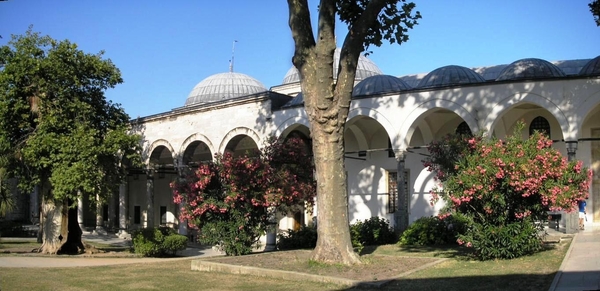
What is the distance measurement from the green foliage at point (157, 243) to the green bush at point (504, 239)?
31.3 feet

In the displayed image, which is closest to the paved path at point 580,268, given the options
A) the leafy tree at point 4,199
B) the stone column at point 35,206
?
the leafy tree at point 4,199

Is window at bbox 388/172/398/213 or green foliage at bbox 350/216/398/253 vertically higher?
window at bbox 388/172/398/213

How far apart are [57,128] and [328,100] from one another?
1003cm

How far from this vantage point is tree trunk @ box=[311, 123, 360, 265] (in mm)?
10984

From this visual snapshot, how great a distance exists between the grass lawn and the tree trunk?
595 mm

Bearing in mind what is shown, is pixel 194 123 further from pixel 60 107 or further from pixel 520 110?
pixel 520 110

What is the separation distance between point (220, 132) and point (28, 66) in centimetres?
756

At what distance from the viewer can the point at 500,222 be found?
11.2m

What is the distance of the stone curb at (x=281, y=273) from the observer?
915 cm

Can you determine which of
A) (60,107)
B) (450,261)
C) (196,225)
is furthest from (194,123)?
(450,261)

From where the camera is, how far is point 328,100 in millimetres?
10984

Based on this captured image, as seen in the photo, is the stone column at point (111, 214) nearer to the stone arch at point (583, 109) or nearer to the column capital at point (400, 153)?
the column capital at point (400, 153)

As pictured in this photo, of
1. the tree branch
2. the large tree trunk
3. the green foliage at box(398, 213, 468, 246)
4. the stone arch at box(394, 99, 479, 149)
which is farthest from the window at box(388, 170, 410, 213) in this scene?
the tree branch

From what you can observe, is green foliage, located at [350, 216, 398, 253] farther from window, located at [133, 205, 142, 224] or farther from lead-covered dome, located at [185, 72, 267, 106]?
window, located at [133, 205, 142, 224]
